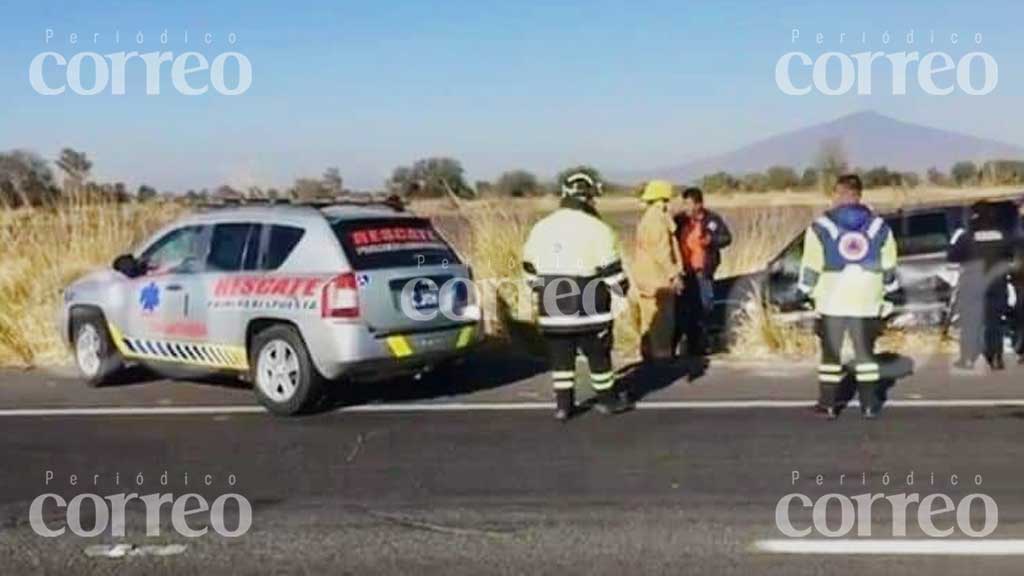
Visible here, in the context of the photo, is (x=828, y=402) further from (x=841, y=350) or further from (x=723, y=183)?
(x=723, y=183)

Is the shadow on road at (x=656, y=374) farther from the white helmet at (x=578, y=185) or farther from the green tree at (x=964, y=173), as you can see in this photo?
the green tree at (x=964, y=173)

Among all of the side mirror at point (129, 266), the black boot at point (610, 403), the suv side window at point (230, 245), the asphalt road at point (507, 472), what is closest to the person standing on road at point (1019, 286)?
the asphalt road at point (507, 472)

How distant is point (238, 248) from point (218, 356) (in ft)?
2.90

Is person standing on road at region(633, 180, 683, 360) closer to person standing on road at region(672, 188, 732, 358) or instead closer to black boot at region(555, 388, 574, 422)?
person standing on road at region(672, 188, 732, 358)

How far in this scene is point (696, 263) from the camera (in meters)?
12.3

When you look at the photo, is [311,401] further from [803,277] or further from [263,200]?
[803,277]

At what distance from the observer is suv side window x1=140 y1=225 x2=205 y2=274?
34.0ft

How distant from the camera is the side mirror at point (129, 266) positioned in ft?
35.1

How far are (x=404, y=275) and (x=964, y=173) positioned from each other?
13.2 metres

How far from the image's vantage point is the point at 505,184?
18656 mm

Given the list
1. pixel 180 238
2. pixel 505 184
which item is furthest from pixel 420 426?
pixel 505 184

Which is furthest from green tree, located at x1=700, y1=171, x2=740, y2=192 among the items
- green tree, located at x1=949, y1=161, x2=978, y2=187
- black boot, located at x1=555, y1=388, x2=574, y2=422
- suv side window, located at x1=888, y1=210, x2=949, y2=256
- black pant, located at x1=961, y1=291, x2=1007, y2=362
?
black boot, located at x1=555, y1=388, x2=574, y2=422

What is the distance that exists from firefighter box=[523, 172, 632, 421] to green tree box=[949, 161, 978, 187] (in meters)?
11.9

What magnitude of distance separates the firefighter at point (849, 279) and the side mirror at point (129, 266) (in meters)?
5.57
